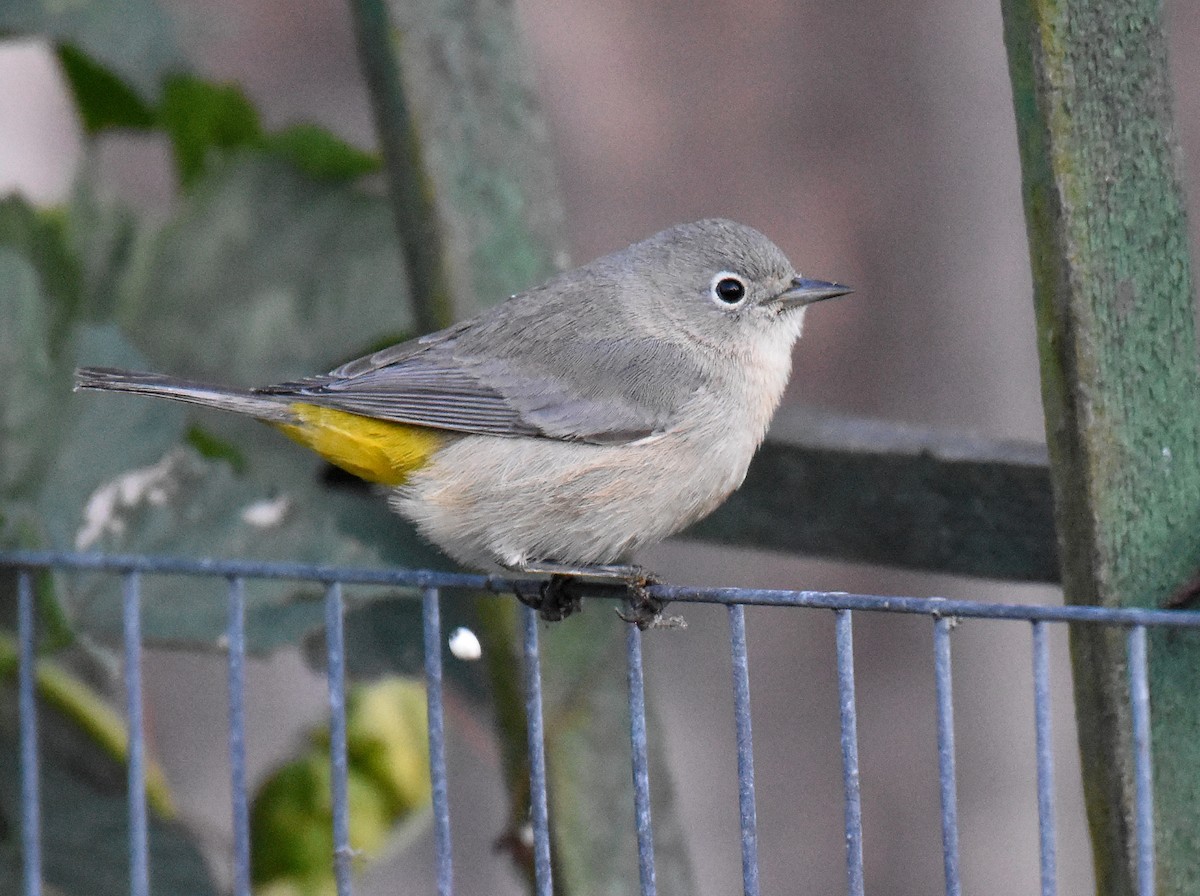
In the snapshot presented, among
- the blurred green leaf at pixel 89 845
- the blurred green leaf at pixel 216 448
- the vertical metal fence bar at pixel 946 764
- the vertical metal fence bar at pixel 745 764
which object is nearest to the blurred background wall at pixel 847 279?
the blurred green leaf at pixel 216 448

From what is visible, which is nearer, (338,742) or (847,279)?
(338,742)

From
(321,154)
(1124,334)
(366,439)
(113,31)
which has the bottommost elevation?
(1124,334)

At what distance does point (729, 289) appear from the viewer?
7.35 ft

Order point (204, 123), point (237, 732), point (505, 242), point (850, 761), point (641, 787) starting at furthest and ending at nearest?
1. point (204, 123)
2. point (505, 242)
3. point (237, 732)
4. point (641, 787)
5. point (850, 761)

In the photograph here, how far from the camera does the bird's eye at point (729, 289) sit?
88.1 inches

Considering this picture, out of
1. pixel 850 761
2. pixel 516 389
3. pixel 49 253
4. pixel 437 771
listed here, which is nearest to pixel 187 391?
pixel 516 389

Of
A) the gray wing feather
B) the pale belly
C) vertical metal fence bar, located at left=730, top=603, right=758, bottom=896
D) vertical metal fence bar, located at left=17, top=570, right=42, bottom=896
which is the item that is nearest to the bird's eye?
the gray wing feather

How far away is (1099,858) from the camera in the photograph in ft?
4.73

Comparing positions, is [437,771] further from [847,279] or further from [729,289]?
[847,279]

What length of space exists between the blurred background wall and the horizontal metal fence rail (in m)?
1.45

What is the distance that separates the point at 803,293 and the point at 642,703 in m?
0.94

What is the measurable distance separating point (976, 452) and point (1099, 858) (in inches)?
19.6

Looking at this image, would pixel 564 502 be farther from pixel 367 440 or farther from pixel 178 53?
pixel 178 53

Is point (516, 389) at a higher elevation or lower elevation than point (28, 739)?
higher
